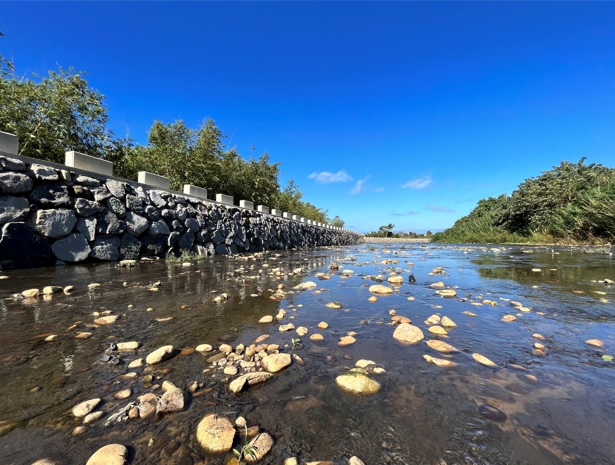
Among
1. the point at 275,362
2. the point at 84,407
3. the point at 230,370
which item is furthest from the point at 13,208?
the point at 275,362

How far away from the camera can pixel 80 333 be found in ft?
6.89

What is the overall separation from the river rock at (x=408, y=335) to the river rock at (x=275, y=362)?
0.95 metres

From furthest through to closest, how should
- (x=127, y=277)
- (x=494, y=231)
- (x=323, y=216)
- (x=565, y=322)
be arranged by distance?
(x=323, y=216)
(x=494, y=231)
(x=127, y=277)
(x=565, y=322)

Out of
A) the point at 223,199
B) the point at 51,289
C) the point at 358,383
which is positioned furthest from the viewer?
the point at 223,199

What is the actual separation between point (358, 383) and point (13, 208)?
651cm

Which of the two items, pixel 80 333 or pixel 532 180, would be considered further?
pixel 532 180

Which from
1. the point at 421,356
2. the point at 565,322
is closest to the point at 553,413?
the point at 421,356

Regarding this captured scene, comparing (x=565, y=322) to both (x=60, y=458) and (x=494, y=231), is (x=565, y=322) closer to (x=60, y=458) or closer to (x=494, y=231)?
(x=60, y=458)

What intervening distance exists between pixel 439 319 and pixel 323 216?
4944 cm

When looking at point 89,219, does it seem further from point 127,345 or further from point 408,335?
point 408,335

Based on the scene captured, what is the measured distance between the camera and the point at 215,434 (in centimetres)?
105

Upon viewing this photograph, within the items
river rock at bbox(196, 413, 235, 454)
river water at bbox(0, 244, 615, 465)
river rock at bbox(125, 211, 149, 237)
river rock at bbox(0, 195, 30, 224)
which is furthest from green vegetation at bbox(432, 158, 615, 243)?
river rock at bbox(0, 195, 30, 224)

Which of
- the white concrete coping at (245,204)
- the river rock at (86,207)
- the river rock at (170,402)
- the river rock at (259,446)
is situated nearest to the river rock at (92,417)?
the river rock at (170,402)

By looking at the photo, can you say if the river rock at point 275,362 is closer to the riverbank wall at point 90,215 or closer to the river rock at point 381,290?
the river rock at point 381,290
